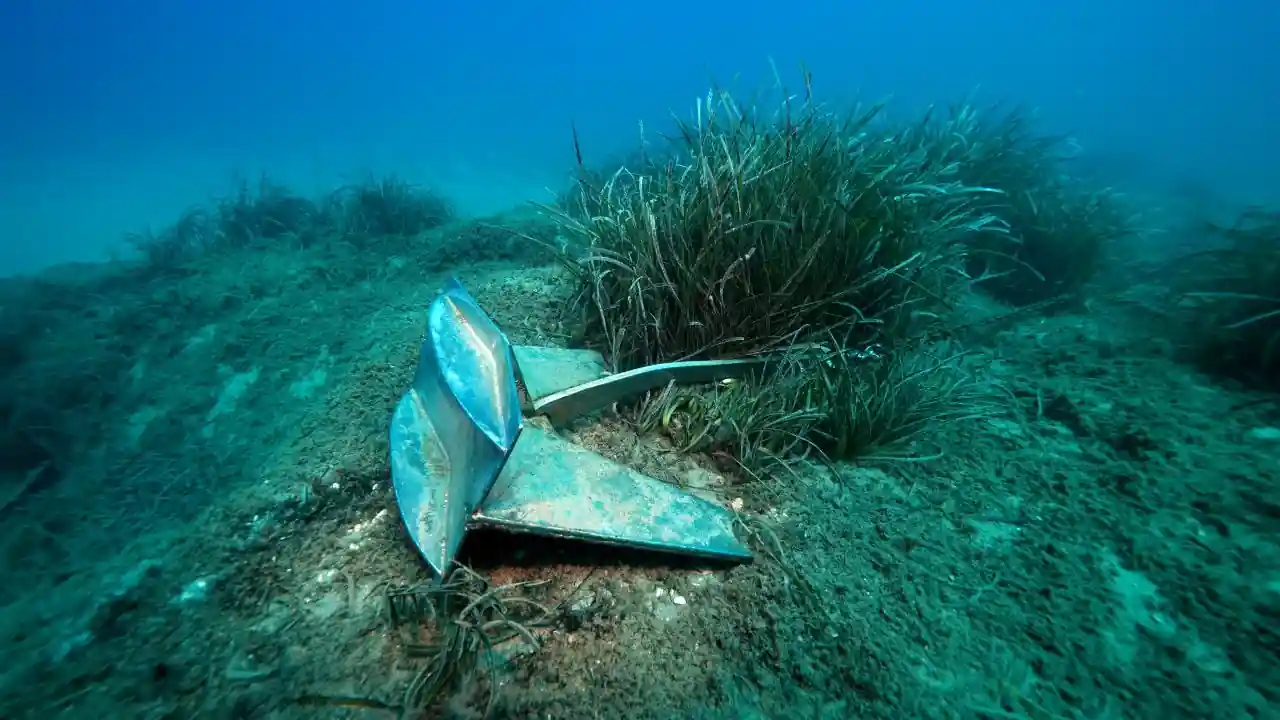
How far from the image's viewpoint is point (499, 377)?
6.56 feet

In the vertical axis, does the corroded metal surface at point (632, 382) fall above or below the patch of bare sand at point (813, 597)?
above

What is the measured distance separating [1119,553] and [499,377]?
7.79 ft

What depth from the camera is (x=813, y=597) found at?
6.08 feet

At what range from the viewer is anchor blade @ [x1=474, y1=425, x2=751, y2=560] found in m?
1.78

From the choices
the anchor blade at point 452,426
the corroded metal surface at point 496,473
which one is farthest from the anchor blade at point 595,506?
the anchor blade at point 452,426

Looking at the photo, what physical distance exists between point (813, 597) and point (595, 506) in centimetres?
81

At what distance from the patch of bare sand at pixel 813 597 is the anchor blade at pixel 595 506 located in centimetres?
14

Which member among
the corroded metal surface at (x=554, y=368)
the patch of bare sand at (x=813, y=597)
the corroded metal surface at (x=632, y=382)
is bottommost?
the patch of bare sand at (x=813, y=597)

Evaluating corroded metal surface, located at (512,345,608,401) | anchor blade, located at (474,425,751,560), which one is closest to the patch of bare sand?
anchor blade, located at (474,425,751,560)

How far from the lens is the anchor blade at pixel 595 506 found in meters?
1.78

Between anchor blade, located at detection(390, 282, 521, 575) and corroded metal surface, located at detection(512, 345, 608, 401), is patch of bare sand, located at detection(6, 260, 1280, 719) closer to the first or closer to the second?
anchor blade, located at detection(390, 282, 521, 575)

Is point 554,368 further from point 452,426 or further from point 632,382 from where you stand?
point 452,426

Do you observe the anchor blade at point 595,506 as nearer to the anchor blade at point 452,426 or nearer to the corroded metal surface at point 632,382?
the anchor blade at point 452,426

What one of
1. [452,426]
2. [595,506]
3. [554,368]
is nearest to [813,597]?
[595,506]
